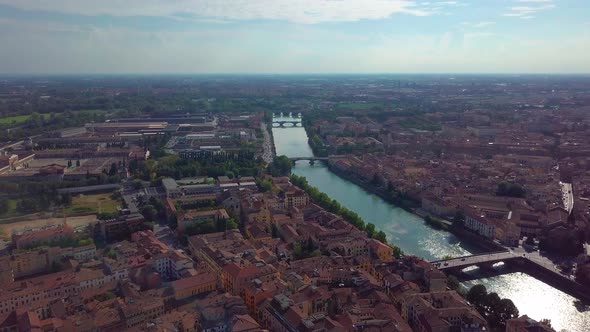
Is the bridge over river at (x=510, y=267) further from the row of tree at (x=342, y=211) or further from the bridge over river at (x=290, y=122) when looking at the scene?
the bridge over river at (x=290, y=122)

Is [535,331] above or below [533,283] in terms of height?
above

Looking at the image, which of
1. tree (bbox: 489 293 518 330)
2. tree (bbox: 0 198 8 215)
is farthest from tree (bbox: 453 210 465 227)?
tree (bbox: 0 198 8 215)

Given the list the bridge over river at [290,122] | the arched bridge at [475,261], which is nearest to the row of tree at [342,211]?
the arched bridge at [475,261]

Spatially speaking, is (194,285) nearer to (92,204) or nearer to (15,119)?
(92,204)

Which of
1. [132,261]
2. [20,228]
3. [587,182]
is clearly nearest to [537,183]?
[587,182]

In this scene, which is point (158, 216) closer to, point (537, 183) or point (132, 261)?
point (132, 261)

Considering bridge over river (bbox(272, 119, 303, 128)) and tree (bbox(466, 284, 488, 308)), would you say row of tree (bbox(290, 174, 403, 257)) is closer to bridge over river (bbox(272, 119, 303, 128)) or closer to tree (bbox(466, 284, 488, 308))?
tree (bbox(466, 284, 488, 308))

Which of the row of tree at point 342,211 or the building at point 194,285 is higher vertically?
the building at point 194,285
